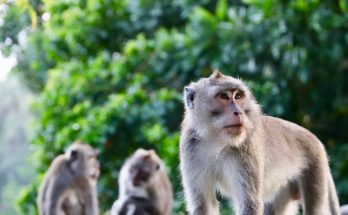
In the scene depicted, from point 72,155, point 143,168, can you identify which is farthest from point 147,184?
point 72,155

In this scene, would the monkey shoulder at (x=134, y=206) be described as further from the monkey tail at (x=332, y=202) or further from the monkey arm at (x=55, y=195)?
the monkey tail at (x=332, y=202)

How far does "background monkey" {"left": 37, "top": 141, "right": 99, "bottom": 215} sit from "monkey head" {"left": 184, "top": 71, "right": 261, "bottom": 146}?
3219 mm

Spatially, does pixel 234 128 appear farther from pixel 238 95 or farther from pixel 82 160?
pixel 82 160

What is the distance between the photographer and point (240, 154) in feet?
13.7

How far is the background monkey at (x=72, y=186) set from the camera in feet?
23.7

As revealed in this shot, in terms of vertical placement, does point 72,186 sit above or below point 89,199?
above

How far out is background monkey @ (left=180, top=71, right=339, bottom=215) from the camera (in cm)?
405

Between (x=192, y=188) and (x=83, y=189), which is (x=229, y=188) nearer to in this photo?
(x=192, y=188)

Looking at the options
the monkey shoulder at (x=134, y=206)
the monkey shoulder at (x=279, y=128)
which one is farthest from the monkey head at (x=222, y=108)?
the monkey shoulder at (x=134, y=206)

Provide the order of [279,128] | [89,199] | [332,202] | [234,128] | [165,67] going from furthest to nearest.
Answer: [165,67], [89,199], [332,202], [279,128], [234,128]

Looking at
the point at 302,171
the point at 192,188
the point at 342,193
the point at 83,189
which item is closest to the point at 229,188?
the point at 192,188

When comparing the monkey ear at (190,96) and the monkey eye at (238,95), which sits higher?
the monkey ear at (190,96)

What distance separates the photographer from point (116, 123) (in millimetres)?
8953

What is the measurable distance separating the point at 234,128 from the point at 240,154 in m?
0.26
